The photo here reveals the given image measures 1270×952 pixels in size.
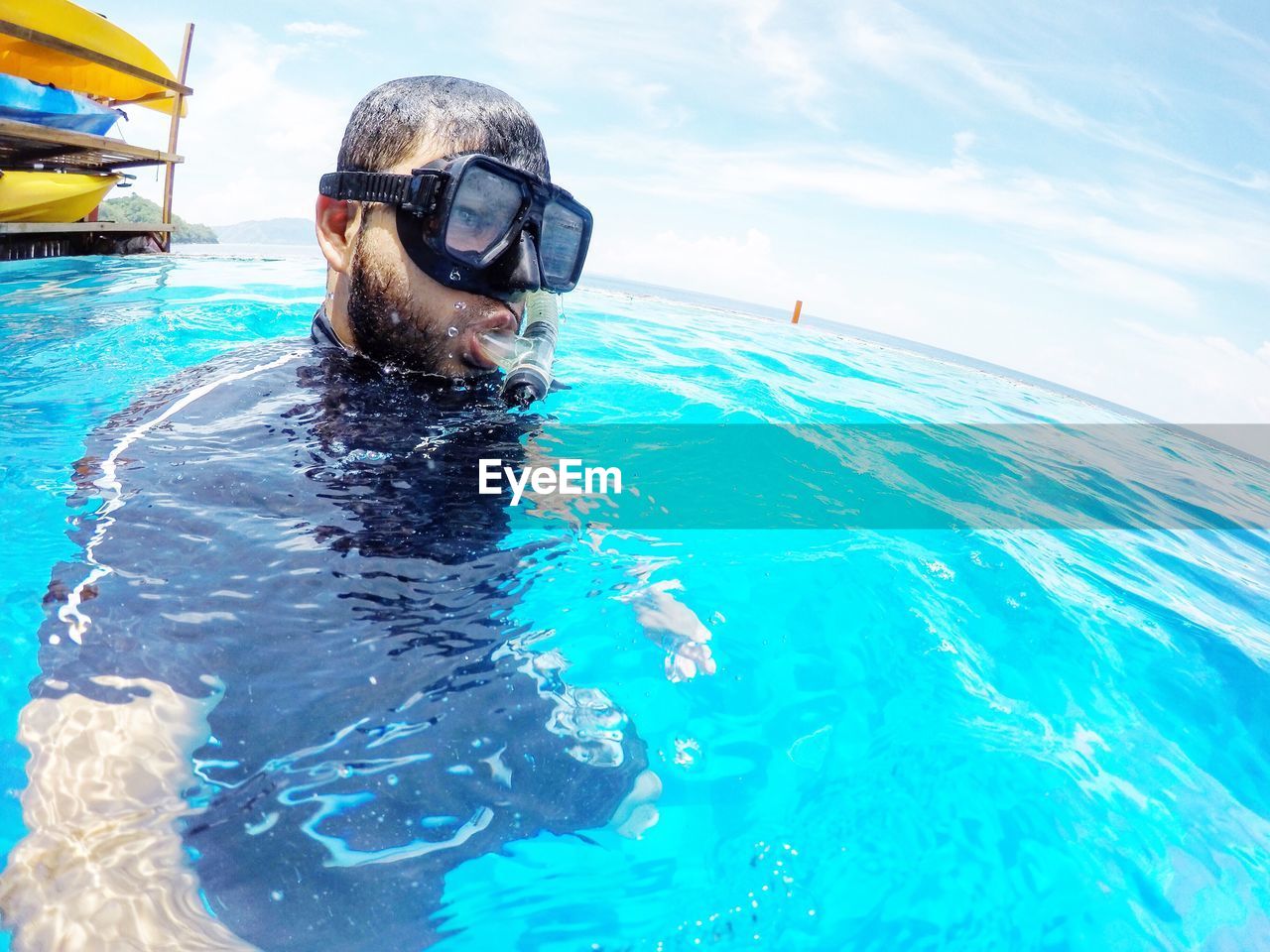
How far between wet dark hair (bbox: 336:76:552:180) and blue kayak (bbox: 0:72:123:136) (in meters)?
10.8

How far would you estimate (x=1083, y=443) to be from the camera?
6914 mm

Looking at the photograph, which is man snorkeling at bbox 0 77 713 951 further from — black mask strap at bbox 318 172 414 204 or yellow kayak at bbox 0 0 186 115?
yellow kayak at bbox 0 0 186 115

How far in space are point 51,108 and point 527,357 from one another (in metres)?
11.9

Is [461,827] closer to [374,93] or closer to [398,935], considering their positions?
[398,935]

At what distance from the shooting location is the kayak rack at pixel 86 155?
9.12 meters

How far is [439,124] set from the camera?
1.92 metres

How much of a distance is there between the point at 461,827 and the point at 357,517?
2.52ft

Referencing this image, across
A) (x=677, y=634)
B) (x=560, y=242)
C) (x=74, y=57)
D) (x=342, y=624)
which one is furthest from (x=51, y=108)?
(x=677, y=634)

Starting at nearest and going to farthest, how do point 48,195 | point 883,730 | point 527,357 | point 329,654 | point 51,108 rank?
point 329,654
point 883,730
point 527,357
point 48,195
point 51,108

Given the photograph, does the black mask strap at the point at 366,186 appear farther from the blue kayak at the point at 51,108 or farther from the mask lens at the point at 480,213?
the blue kayak at the point at 51,108

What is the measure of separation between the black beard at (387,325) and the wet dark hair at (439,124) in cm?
28

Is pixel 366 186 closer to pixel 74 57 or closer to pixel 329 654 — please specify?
pixel 329 654

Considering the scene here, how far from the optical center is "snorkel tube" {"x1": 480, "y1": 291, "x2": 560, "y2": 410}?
1937 mm

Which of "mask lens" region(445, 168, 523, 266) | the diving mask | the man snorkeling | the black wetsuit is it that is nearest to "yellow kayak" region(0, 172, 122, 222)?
the man snorkeling
